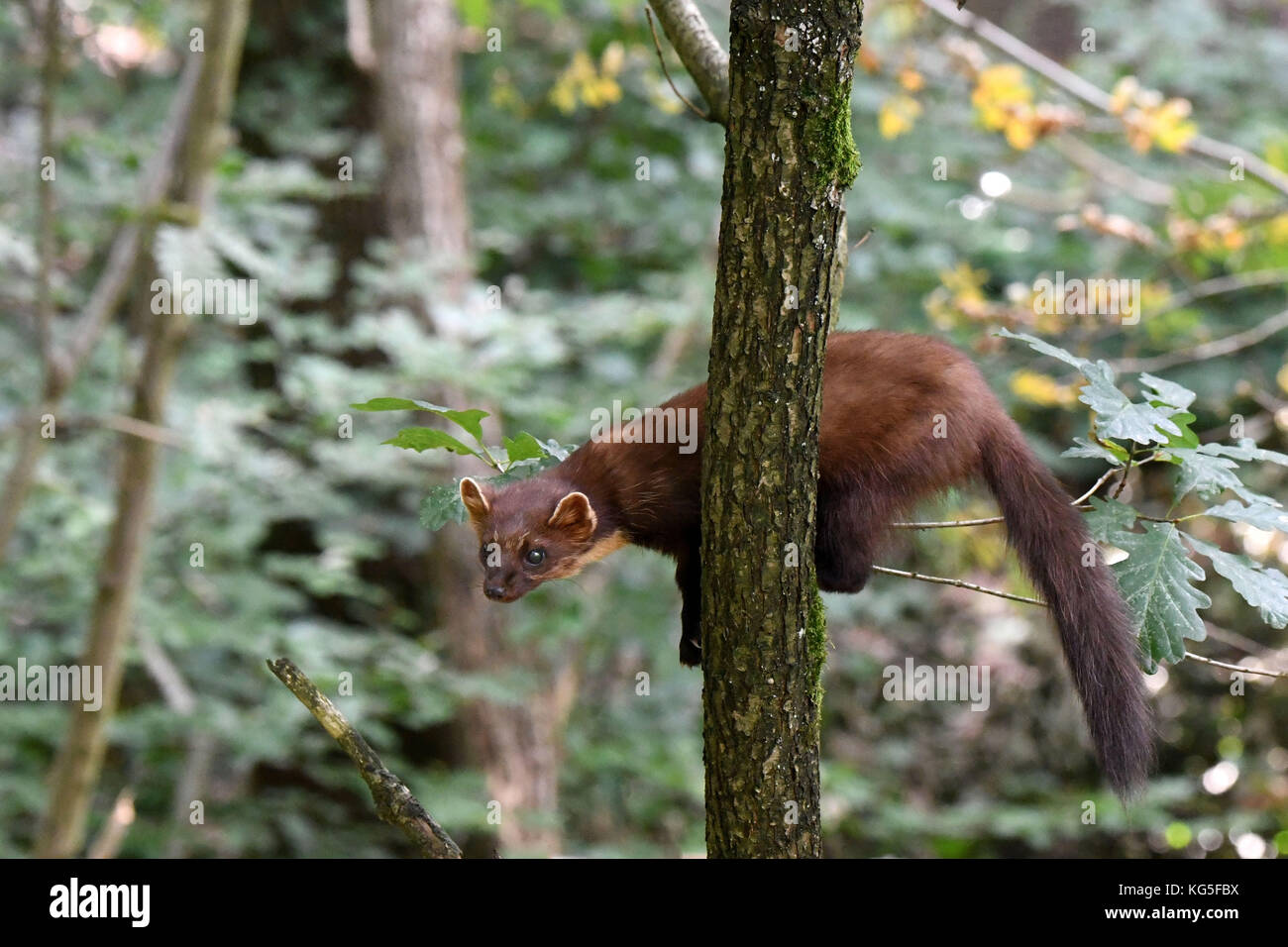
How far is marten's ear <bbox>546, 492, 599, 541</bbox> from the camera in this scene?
3426 millimetres

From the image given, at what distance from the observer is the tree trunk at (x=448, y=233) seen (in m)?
7.03

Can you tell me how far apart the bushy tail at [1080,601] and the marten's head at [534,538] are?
1.07 metres

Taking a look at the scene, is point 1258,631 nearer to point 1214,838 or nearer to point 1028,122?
point 1214,838

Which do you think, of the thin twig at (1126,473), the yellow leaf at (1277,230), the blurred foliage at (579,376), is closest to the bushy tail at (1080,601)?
the thin twig at (1126,473)

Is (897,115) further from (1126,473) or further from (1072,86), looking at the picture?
(1126,473)

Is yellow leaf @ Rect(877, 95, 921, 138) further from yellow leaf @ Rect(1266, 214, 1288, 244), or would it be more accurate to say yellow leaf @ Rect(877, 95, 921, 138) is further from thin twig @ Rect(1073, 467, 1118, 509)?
thin twig @ Rect(1073, 467, 1118, 509)

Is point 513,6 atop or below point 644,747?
atop

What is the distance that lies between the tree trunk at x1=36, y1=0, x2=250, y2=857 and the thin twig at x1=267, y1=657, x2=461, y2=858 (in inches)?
114

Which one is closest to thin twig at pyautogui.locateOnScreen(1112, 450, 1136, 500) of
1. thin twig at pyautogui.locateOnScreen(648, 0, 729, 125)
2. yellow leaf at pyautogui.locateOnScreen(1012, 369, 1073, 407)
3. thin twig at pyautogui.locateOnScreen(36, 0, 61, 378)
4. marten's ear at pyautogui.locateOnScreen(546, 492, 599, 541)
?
thin twig at pyautogui.locateOnScreen(648, 0, 729, 125)

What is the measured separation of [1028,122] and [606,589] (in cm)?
366

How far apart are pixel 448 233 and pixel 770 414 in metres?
5.21

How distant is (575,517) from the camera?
347 centimetres

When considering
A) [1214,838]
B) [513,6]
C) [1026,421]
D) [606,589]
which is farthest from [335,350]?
[1214,838]

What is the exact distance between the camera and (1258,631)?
8781 mm
